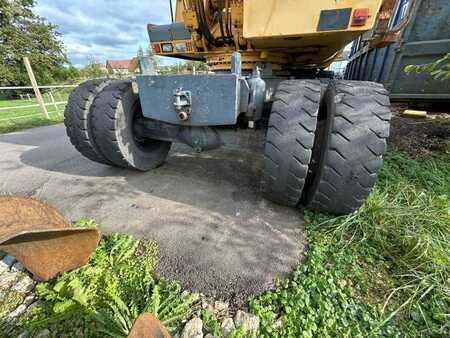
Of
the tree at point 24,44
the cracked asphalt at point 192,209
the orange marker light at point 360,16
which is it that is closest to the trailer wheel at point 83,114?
the cracked asphalt at point 192,209

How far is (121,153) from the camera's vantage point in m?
2.25

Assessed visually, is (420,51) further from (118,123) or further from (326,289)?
(118,123)

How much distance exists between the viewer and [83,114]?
219 cm

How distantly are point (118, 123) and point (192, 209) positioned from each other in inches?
45.2

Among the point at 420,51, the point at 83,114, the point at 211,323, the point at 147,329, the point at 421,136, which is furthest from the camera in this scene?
the point at 421,136

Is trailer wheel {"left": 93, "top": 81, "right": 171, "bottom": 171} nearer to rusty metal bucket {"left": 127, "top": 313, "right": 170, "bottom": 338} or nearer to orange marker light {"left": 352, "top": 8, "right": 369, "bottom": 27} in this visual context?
rusty metal bucket {"left": 127, "top": 313, "right": 170, "bottom": 338}

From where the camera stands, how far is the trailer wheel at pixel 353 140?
57.1 inches

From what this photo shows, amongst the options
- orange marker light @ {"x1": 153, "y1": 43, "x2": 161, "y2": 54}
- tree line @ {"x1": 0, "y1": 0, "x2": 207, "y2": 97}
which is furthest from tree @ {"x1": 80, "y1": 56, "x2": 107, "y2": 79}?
orange marker light @ {"x1": 153, "y1": 43, "x2": 161, "y2": 54}

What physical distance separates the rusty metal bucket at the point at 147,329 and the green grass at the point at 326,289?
377 mm

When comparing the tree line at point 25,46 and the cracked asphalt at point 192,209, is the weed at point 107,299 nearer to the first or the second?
the cracked asphalt at point 192,209

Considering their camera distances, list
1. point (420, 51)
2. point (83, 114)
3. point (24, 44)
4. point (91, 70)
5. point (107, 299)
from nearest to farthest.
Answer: point (107, 299), point (83, 114), point (420, 51), point (24, 44), point (91, 70)

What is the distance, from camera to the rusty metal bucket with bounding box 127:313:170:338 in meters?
0.76

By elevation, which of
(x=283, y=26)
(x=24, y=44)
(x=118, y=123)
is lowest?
(x=118, y=123)

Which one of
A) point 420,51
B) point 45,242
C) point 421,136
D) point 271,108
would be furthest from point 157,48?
point 421,136
